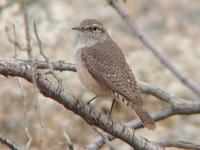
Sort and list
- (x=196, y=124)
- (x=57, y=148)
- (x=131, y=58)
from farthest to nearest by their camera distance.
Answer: (x=131, y=58), (x=196, y=124), (x=57, y=148)

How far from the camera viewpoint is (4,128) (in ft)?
31.4

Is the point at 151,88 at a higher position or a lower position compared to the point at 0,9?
higher

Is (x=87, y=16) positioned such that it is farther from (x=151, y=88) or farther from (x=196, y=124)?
(x=151, y=88)

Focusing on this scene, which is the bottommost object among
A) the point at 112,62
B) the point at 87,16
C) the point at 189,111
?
the point at 87,16

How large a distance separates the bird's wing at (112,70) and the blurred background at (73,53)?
247cm

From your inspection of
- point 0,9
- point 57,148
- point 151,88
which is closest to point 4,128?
point 57,148

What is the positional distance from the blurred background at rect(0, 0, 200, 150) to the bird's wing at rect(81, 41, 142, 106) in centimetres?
247

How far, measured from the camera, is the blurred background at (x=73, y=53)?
9.59 metres

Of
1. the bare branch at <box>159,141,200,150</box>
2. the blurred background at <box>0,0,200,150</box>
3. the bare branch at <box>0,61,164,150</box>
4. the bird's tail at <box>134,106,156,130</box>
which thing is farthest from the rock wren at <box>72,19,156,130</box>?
the blurred background at <box>0,0,200,150</box>

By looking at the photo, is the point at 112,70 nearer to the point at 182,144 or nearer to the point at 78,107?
the point at 182,144

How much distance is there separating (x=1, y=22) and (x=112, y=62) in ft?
12.5

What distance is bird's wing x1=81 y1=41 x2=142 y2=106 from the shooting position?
5945 mm

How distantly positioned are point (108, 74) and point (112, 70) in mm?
92

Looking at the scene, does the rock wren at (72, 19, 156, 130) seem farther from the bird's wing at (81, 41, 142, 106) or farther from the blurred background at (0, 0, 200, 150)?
the blurred background at (0, 0, 200, 150)
